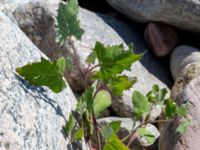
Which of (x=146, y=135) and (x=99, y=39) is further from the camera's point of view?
(x=99, y=39)

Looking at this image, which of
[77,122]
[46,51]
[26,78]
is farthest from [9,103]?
[46,51]

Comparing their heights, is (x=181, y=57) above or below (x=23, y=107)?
below

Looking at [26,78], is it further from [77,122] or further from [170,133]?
[170,133]

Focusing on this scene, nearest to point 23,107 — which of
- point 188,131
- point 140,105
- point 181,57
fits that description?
point 140,105

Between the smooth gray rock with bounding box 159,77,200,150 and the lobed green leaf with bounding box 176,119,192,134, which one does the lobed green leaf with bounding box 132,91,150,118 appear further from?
the smooth gray rock with bounding box 159,77,200,150

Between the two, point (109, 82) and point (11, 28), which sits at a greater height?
point (11, 28)

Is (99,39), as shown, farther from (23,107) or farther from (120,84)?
(23,107)
